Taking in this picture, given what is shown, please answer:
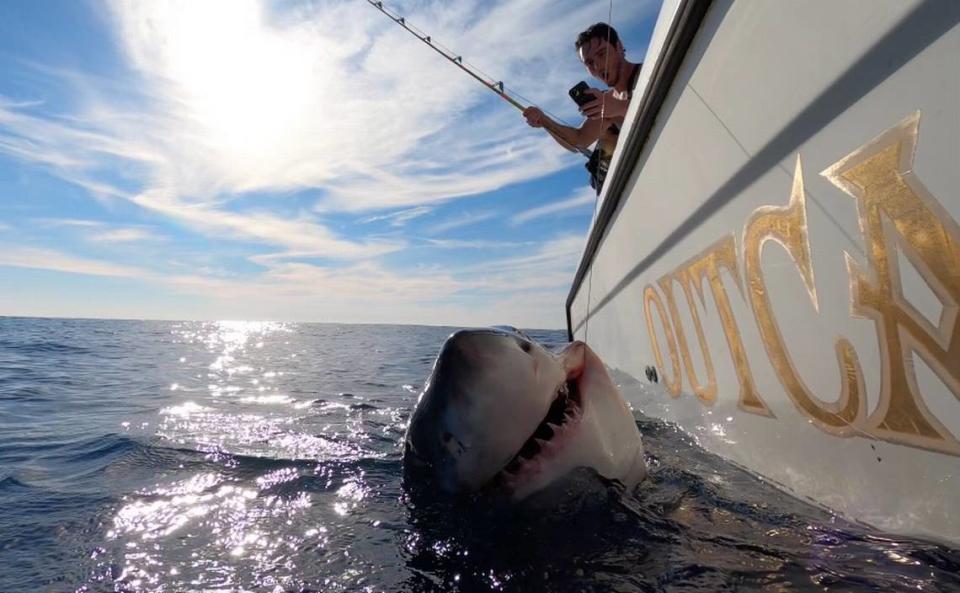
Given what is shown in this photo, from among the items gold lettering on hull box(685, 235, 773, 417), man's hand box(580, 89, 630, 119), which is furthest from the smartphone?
gold lettering on hull box(685, 235, 773, 417)

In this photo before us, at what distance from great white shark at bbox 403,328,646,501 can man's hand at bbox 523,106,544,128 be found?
9.78 ft

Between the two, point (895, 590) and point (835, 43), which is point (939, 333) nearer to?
point (895, 590)

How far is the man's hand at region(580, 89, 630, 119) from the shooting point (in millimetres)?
3588

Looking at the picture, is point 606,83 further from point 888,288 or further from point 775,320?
point 888,288

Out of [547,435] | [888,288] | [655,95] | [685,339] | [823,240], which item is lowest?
[547,435]

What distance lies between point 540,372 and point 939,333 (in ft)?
2.66

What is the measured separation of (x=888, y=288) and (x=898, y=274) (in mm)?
42

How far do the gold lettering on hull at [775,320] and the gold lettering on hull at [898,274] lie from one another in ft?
0.28

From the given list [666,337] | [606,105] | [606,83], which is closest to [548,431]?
[666,337]

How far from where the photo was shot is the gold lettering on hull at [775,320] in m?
1.31

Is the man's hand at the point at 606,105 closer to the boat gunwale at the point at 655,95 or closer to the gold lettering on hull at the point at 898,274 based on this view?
the boat gunwale at the point at 655,95

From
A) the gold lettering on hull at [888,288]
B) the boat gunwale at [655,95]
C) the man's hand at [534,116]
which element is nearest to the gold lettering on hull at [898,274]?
the gold lettering on hull at [888,288]

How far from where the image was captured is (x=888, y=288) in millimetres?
1130

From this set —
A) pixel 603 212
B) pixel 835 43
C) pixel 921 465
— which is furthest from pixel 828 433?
pixel 603 212
